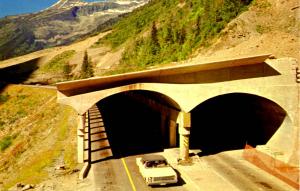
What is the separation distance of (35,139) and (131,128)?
14.0 m

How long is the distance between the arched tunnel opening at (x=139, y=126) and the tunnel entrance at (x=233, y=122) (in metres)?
4.57

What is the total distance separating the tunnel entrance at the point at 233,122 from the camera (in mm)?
41688

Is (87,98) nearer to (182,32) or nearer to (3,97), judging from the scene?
(182,32)

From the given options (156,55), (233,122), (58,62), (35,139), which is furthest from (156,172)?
(58,62)

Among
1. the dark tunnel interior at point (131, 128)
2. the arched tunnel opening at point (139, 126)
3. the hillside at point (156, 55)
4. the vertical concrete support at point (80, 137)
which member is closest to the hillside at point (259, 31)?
the hillside at point (156, 55)

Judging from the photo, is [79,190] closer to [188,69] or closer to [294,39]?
[188,69]

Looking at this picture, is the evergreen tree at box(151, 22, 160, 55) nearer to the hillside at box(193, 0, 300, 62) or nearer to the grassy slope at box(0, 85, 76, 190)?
the hillside at box(193, 0, 300, 62)

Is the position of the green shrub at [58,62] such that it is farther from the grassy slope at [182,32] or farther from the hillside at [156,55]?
the grassy slope at [182,32]

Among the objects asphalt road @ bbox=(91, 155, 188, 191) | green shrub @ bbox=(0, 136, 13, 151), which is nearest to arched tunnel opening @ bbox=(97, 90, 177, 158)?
asphalt road @ bbox=(91, 155, 188, 191)

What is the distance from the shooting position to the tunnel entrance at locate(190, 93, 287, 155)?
41.7 meters

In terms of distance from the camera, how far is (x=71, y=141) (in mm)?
46125

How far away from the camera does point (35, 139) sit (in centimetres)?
5488

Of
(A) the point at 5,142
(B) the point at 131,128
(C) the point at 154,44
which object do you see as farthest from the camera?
(C) the point at 154,44

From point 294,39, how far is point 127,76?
111 ft
